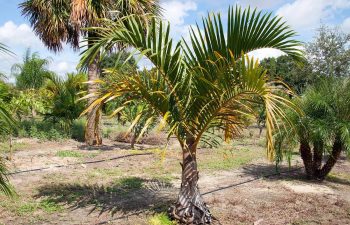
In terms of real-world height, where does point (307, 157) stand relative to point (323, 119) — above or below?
below

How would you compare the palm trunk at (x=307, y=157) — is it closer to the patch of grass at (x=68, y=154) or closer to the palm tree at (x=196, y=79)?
the palm tree at (x=196, y=79)

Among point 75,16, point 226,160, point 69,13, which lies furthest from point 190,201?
point 69,13

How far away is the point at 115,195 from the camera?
581cm

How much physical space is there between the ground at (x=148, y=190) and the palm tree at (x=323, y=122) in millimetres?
715

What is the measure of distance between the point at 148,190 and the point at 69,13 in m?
7.27

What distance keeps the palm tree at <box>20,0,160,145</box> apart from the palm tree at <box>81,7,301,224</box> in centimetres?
576

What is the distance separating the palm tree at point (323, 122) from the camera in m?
6.81

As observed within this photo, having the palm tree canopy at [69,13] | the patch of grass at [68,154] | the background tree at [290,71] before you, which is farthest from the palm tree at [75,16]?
the background tree at [290,71]

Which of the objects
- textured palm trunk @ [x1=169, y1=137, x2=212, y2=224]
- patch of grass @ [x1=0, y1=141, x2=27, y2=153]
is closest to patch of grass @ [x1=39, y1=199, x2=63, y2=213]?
textured palm trunk @ [x1=169, y1=137, x2=212, y2=224]

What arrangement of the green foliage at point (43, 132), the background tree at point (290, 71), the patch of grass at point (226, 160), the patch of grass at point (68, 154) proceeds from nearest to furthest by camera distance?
the patch of grass at point (226, 160), the patch of grass at point (68, 154), the green foliage at point (43, 132), the background tree at point (290, 71)

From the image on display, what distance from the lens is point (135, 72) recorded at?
4203mm

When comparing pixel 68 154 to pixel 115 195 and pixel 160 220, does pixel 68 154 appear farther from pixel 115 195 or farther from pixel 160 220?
pixel 160 220

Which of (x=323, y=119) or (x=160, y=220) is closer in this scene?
(x=160, y=220)

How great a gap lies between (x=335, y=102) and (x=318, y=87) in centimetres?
56
